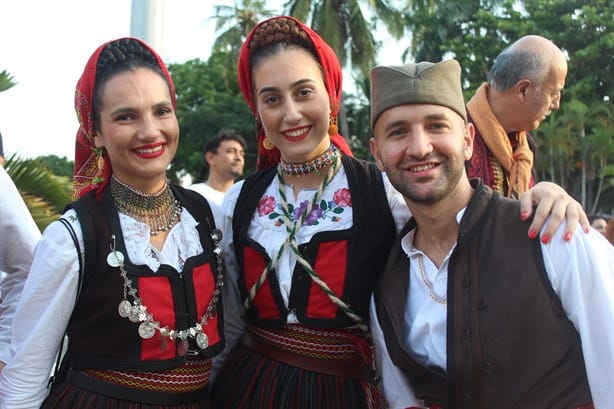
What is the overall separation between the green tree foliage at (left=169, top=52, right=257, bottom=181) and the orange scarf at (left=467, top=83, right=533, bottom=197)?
1858 centimetres

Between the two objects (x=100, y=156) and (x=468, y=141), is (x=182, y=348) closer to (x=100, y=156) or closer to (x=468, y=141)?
(x=100, y=156)

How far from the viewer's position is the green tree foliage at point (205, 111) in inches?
876

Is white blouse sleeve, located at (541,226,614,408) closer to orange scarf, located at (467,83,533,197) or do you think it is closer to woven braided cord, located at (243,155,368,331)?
woven braided cord, located at (243,155,368,331)

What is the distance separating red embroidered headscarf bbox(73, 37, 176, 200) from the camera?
6.91 ft

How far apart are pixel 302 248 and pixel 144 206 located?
0.58 m

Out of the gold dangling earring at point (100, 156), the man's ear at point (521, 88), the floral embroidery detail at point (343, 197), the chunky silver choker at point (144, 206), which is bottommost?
the chunky silver choker at point (144, 206)

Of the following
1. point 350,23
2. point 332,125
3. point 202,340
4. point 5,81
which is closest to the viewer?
point 202,340

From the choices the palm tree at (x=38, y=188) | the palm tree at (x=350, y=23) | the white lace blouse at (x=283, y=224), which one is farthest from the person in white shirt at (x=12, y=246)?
the palm tree at (x=350, y=23)

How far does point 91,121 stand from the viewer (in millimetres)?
2123

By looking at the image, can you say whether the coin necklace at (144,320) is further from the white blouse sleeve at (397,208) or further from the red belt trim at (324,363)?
the white blouse sleeve at (397,208)

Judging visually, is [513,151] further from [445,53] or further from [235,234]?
[445,53]

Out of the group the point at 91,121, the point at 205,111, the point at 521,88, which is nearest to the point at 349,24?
the point at 205,111

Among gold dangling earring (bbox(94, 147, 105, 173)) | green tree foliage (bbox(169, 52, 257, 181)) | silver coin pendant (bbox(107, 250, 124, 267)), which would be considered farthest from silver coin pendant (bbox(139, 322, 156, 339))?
green tree foliage (bbox(169, 52, 257, 181))

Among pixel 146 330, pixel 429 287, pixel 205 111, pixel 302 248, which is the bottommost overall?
pixel 146 330
